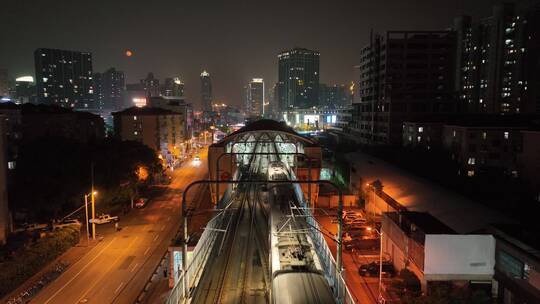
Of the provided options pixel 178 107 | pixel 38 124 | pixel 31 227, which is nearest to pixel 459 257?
pixel 31 227

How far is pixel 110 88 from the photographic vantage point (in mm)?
125062

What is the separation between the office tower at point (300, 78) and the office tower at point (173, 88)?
3941cm

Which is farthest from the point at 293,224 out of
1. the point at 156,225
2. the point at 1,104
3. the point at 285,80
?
the point at 285,80

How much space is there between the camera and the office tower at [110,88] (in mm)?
120188

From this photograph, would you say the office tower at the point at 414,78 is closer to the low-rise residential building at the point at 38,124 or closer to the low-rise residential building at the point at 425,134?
the low-rise residential building at the point at 425,134

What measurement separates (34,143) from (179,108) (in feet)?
125

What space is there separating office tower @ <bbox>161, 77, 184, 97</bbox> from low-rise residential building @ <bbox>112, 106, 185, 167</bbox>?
275 ft

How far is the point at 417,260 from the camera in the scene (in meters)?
13.8

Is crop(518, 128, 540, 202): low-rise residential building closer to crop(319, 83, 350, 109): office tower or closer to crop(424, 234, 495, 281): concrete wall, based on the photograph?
crop(424, 234, 495, 281): concrete wall

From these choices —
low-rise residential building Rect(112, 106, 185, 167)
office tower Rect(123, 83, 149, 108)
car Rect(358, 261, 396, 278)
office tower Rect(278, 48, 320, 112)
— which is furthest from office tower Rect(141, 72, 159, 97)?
car Rect(358, 261, 396, 278)

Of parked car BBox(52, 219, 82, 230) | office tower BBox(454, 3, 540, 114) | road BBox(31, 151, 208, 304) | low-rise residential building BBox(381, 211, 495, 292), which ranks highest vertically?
office tower BBox(454, 3, 540, 114)

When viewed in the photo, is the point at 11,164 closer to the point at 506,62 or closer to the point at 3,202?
the point at 3,202

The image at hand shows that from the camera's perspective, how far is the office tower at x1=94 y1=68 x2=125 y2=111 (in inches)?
4732

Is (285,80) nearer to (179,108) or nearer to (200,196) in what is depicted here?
(179,108)
